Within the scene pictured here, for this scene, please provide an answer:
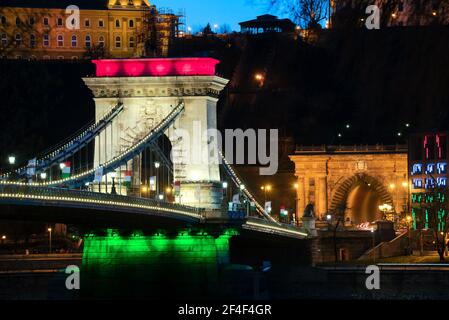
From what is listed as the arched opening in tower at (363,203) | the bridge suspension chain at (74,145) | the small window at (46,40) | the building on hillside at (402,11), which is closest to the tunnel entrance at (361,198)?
the arched opening in tower at (363,203)

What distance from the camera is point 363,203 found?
446ft

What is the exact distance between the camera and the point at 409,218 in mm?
109312

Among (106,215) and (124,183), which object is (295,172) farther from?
(106,215)

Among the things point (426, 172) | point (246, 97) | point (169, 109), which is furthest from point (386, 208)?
point (169, 109)

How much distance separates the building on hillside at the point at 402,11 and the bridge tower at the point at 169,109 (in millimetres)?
48873

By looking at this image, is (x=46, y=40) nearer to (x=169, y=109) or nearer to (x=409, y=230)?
(x=409, y=230)

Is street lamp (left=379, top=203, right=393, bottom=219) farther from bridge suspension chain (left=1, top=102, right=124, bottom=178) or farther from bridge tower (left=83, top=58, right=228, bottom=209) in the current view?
bridge suspension chain (left=1, top=102, right=124, bottom=178)

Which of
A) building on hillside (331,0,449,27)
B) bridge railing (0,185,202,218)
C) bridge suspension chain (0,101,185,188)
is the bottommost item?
bridge railing (0,185,202,218)

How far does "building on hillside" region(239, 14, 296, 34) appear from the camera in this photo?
16882cm

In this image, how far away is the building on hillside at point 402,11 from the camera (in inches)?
1070

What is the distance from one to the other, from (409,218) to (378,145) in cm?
2248

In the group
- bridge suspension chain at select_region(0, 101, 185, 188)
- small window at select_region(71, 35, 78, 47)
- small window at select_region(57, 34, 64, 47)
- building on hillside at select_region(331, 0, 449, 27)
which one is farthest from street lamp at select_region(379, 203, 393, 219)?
building on hillside at select_region(331, 0, 449, 27)

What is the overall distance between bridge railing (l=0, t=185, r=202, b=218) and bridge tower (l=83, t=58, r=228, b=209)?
7.43m
